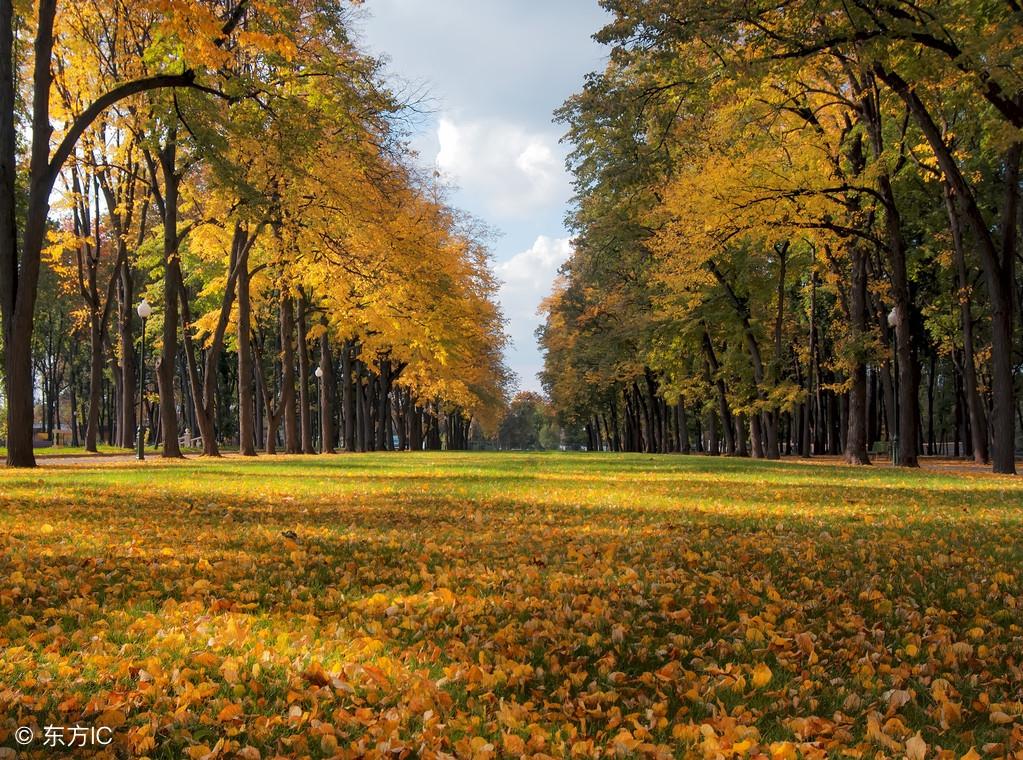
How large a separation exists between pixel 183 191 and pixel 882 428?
1906 inches

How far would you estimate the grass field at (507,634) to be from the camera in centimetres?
287

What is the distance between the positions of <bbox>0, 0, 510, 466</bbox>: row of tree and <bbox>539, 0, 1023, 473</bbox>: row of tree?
551cm

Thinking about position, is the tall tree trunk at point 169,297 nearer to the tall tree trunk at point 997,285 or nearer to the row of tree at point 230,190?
the row of tree at point 230,190

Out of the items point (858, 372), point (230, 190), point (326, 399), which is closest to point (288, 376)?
point (326, 399)

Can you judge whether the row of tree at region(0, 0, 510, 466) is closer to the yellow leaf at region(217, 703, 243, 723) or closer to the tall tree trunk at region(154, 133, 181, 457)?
the tall tree trunk at region(154, 133, 181, 457)

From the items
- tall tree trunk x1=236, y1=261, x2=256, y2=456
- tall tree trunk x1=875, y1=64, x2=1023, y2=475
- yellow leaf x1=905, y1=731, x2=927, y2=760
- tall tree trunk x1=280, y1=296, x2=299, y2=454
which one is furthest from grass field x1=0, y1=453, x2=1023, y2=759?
tall tree trunk x1=280, y1=296, x2=299, y2=454

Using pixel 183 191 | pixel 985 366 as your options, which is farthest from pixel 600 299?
pixel 183 191

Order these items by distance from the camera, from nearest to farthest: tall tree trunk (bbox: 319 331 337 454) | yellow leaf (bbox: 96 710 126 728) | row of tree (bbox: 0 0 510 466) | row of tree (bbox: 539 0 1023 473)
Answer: yellow leaf (bbox: 96 710 126 728), row of tree (bbox: 539 0 1023 473), row of tree (bbox: 0 0 510 466), tall tree trunk (bbox: 319 331 337 454)

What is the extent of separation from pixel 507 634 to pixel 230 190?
14.1m

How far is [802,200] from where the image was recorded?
1842 centimetres

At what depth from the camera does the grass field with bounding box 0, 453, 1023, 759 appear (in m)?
2.87

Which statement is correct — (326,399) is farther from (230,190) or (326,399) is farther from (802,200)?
(802,200)

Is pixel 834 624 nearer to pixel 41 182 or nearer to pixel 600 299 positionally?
pixel 41 182

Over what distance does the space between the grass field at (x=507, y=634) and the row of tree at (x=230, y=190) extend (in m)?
8.11
